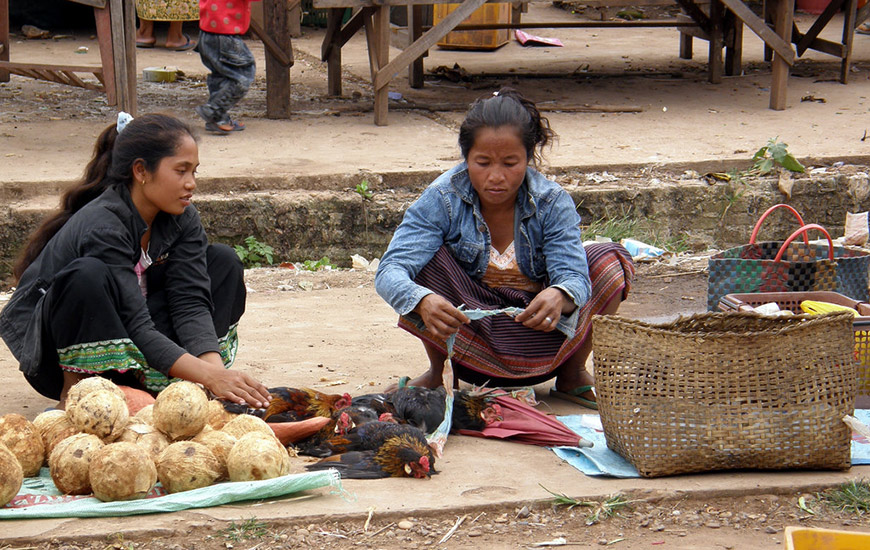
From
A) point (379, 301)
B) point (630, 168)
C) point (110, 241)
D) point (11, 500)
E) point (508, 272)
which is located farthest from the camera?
point (630, 168)

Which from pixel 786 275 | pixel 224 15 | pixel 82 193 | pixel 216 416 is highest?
pixel 224 15

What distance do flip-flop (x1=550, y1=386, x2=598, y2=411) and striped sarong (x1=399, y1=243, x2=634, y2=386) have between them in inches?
6.2

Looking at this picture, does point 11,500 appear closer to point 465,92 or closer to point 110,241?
point 110,241

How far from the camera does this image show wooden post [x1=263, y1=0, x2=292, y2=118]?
7398 millimetres

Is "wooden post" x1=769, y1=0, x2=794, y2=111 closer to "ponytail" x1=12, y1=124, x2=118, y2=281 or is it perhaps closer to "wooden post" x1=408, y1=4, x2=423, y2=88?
"wooden post" x1=408, y1=4, x2=423, y2=88

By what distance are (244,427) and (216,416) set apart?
0.14 meters

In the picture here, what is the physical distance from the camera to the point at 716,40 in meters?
9.23

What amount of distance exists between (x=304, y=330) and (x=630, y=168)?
9.66 feet

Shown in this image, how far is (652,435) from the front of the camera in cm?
280

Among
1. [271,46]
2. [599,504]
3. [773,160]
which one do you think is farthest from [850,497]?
[271,46]

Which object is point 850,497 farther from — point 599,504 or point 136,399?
point 136,399

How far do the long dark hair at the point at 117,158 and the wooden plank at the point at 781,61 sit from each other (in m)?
5.96

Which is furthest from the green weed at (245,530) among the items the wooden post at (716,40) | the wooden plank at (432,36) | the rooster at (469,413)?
the wooden post at (716,40)

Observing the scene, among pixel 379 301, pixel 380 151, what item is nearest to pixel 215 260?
pixel 379 301
